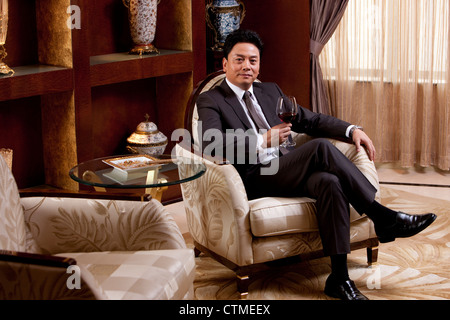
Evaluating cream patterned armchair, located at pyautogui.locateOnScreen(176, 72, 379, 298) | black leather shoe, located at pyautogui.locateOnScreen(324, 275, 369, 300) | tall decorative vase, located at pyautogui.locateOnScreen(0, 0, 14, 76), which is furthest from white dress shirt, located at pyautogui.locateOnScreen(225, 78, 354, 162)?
tall decorative vase, located at pyautogui.locateOnScreen(0, 0, 14, 76)

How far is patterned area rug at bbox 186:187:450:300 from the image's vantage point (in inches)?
114

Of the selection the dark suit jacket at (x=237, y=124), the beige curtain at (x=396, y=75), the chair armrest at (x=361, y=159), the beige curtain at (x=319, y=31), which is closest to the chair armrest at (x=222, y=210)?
the dark suit jacket at (x=237, y=124)

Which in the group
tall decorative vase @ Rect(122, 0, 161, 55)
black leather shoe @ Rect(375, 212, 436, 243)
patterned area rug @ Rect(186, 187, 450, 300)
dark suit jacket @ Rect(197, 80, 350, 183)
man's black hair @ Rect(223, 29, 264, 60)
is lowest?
patterned area rug @ Rect(186, 187, 450, 300)

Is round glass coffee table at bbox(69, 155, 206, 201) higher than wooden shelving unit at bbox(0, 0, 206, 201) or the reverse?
the reverse

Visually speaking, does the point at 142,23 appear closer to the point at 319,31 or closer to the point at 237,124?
the point at 237,124

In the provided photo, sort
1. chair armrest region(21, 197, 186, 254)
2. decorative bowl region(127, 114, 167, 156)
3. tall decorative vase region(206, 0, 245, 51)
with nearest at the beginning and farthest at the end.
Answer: chair armrest region(21, 197, 186, 254), decorative bowl region(127, 114, 167, 156), tall decorative vase region(206, 0, 245, 51)

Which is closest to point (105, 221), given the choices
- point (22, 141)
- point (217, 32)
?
point (22, 141)

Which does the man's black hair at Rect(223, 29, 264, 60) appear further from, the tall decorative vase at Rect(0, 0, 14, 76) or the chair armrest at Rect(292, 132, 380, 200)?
the tall decorative vase at Rect(0, 0, 14, 76)

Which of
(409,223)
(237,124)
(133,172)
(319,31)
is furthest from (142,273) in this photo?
(319,31)

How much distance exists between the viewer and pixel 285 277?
308 centimetres

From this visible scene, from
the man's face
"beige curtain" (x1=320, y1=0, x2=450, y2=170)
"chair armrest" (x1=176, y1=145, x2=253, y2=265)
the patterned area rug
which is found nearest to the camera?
"chair armrest" (x1=176, y1=145, x2=253, y2=265)

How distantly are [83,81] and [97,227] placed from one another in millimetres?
1449

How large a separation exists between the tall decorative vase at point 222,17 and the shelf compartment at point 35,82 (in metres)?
1.24

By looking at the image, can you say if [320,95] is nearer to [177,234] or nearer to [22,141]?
[22,141]
